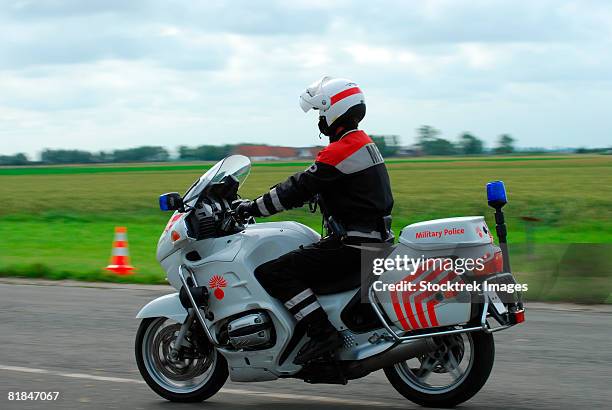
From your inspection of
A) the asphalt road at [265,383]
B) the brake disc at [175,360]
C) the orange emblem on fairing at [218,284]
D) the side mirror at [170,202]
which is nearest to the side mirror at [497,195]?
the asphalt road at [265,383]

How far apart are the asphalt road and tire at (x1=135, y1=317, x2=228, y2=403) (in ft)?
0.28

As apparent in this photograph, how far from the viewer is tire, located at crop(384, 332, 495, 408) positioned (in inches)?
230

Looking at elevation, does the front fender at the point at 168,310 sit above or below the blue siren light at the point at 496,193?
below

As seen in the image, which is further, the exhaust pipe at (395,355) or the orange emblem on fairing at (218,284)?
the orange emblem on fairing at (218,284)

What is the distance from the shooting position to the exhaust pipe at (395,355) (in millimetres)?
5828

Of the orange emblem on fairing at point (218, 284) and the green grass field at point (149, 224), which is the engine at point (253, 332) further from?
the green grass field at point (149, 224)

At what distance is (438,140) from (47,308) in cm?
7747

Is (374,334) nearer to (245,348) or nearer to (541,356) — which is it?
(245,348)

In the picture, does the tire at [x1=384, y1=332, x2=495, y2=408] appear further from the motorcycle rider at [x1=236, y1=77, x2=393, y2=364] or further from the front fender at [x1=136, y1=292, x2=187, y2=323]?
the front fender at [x1=136, y1=292, x2=187, y2=323]

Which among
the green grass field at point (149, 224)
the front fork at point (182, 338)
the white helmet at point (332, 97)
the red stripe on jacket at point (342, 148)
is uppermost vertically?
the white helmet at point (332, 97)

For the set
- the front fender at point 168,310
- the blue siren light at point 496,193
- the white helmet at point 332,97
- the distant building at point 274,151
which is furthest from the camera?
the distant building at point 274,151

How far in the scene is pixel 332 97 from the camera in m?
5.95

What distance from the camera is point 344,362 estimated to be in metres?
6.02

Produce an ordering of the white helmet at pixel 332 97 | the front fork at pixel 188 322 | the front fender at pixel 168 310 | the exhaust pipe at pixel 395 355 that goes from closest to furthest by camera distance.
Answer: the exhaust pipe at pixel 395 355 < the white helmet at pixel 332 97 < the front fork at pixel 188 322 < the front fender at pixel 168 310
